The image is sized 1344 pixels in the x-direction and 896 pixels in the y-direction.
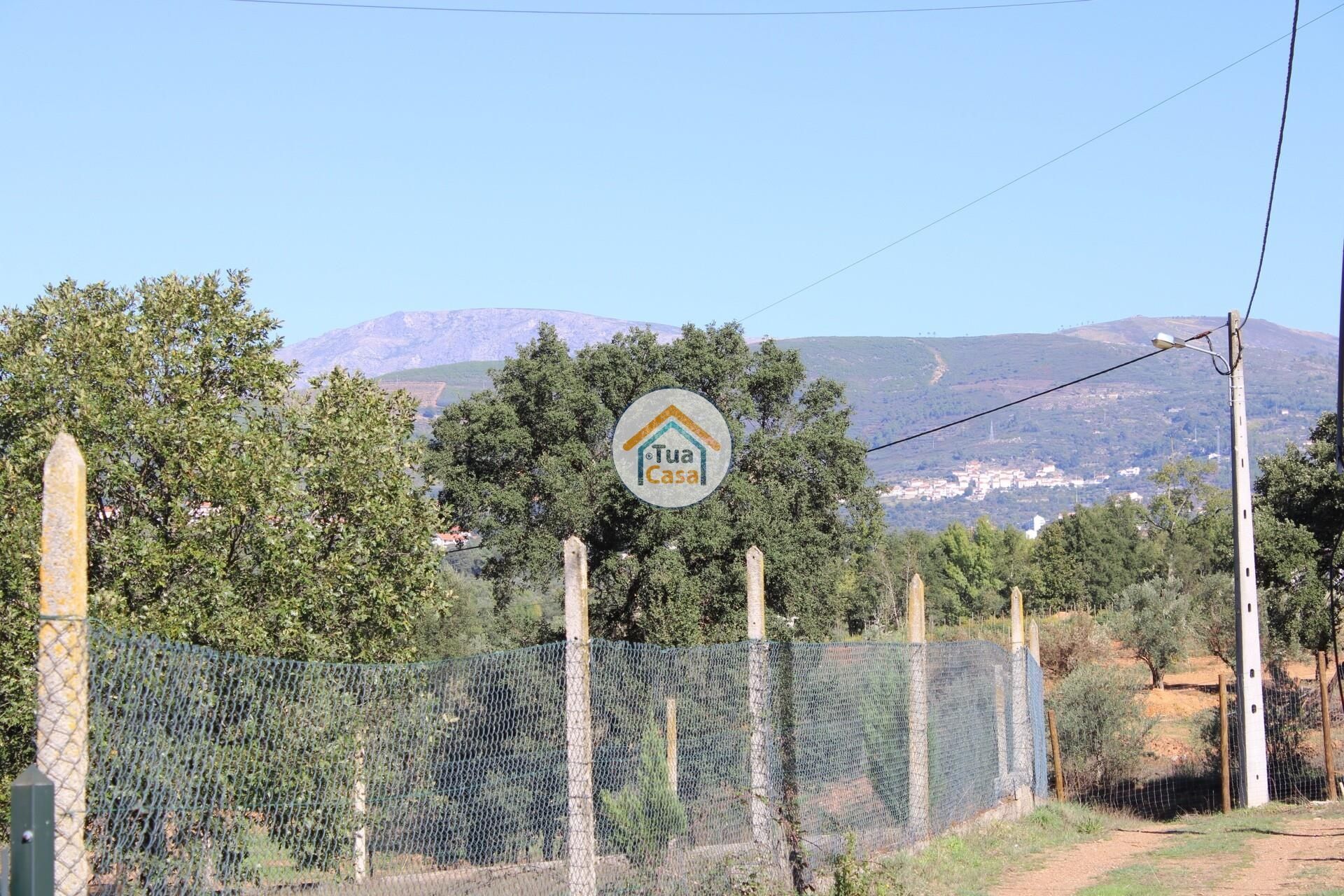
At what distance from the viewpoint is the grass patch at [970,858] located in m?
7.78

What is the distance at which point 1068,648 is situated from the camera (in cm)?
3475

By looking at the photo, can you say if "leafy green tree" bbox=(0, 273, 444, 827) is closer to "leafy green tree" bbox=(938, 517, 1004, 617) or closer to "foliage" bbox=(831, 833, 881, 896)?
"foliage" bbox=(831, 833, 881, 896)

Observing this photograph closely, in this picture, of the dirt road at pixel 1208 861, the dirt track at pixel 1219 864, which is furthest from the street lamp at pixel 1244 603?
the dirt track at pixel 1219 864

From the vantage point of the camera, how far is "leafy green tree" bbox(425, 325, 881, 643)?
23.3m

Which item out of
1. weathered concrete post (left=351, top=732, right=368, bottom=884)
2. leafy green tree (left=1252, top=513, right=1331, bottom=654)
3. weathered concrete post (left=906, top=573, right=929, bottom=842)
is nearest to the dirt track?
weathered concrete post (left=906, top=573, right=929, bottom=842)

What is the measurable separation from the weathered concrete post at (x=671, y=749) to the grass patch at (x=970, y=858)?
110 centimetres

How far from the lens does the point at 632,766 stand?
7.02m

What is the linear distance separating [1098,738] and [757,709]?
14.0m

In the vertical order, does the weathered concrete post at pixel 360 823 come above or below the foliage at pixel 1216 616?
above

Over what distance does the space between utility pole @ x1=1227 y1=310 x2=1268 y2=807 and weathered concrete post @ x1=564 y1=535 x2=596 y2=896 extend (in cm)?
1130

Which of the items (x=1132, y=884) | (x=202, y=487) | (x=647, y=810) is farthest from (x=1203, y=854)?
(x=202, y=487)

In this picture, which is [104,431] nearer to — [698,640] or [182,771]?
[182,771]

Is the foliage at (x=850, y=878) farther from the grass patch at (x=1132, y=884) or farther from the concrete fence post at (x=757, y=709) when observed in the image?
the grass patch at (x=1132, y=884)

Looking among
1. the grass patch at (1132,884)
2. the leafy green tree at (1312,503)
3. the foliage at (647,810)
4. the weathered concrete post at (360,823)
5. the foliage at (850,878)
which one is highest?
the leafy green tree at (1312,503)
